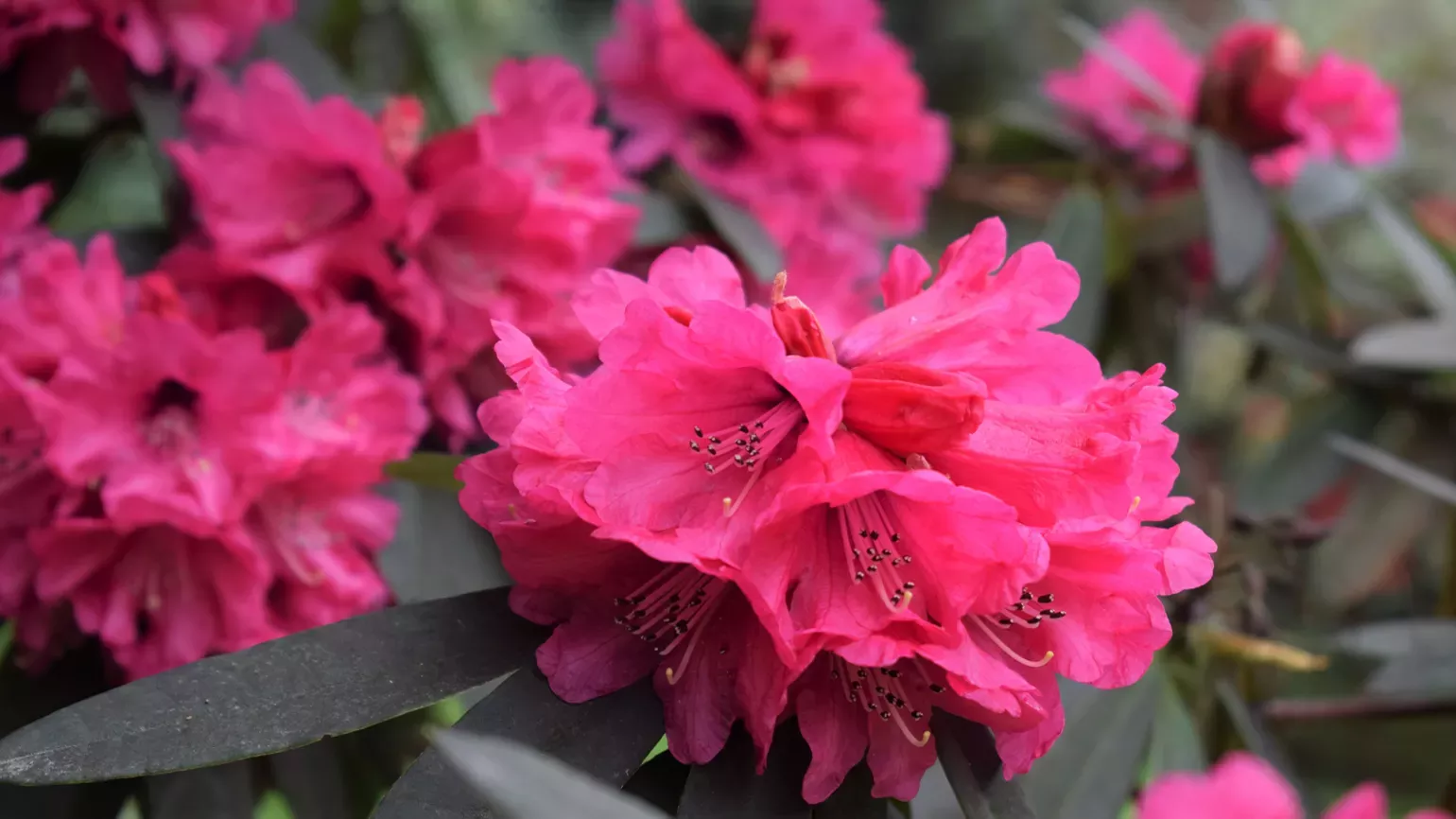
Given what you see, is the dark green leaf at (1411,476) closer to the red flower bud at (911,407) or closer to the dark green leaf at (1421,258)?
the dark green leaf at (1421,258)

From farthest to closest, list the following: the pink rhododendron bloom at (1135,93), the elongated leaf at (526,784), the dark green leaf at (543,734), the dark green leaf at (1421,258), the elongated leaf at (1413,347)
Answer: the pink rhododendron bloom at (1135,93), the dark green leaf at (1421,258), the elongated leaf at (1413,347), the dark green leaf at (543,734), the elongated leaf at (526,784)

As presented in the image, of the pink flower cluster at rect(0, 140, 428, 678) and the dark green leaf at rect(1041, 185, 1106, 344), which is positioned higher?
the dark green leaf at rect(1041, 185, 1106, 344)

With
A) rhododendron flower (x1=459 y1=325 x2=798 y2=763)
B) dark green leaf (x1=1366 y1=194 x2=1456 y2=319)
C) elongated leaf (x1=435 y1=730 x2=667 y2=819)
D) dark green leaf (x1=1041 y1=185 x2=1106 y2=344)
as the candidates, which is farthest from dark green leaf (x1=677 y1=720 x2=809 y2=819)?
dark green leaf (x1=1366 y1=194 x2=1456 y2=319)

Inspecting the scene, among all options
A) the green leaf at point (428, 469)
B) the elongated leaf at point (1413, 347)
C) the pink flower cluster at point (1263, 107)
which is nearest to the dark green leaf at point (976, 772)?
the green leaf at point (428, 469)

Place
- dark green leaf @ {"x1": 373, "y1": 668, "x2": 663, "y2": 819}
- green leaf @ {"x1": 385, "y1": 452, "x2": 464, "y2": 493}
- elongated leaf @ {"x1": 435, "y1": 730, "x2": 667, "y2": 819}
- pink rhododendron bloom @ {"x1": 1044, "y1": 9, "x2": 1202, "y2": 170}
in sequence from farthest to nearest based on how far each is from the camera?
pink rhododendron bloom @ {"x1": 1044, "y1": 9, "x2": 1202, "y2": 170}, green leaf @ {"x1": 385, "y1": 452, "x2": 464, "y2": 493}, dark green leaf @ {"x1": 373, "y1": 668, "x2": 663, "y2": 819}, elongated leaf @ {"x1": 435, "y1": 730, "x2": 667, "y2": 819}

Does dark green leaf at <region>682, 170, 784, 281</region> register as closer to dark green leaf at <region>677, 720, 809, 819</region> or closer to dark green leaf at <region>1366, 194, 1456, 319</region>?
dark green leaf at <region>677, 720, 809, 819</region>

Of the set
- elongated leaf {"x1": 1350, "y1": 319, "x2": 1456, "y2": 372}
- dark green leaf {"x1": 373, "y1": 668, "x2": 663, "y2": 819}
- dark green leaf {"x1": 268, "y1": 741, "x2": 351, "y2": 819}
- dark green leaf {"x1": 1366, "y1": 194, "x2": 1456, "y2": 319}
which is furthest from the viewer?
dark green leaf {"x1": 1366, "y1": 194, "x2": 1456, "y2": 319}

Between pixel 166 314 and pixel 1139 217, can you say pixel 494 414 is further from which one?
pixel 1139 217

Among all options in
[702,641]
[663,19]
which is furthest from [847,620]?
[663,19]
